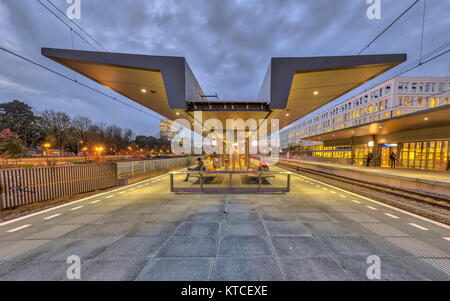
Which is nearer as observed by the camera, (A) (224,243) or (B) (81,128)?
(A) (224,243)

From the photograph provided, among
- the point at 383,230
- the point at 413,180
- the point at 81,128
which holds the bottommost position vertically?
the point at 383,230

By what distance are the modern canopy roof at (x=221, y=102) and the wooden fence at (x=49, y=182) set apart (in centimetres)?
490

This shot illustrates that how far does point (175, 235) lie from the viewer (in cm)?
347

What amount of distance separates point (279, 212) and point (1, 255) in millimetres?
6366

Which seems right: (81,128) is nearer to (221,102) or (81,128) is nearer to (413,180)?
(221,102)

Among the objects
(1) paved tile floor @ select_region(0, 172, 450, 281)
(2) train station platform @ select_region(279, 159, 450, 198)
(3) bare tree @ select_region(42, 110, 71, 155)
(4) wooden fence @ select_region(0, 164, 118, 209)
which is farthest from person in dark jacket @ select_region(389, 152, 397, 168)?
(3) bare tree @ select_region(42, 110, 71, 155)

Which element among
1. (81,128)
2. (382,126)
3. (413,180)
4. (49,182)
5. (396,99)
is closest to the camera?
(49,182)

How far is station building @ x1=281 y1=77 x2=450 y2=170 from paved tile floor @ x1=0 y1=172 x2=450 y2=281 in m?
10.5

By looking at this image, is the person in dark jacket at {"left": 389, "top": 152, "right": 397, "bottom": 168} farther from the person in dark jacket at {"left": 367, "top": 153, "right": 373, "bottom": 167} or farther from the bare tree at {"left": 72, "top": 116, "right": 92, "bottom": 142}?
the bare tree at {"left": 72, "top": 116, "right": 92, "bottom": 142}

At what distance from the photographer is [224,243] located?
124 inches

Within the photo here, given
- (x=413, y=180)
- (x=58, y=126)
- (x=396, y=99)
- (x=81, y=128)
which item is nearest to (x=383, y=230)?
(x=413, y=180)

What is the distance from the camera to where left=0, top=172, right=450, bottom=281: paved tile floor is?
7.95 feet

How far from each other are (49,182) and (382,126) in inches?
956
